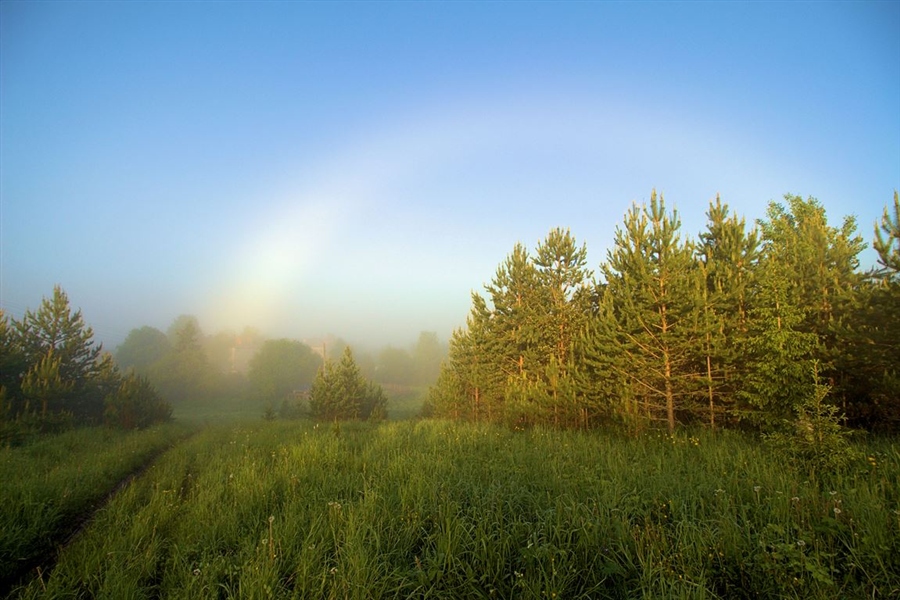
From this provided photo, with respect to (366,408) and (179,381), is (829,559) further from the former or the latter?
(179,381)

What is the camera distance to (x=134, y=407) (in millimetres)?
25312

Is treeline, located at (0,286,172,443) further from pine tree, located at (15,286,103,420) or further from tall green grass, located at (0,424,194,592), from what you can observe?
tall green grass, located at (0,424,194,592)

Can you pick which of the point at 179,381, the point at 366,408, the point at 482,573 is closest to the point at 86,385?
the point at 366,408

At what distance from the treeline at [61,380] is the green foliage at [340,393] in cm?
1201

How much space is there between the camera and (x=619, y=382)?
469 inches

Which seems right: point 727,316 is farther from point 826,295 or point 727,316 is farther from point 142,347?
point 142,347

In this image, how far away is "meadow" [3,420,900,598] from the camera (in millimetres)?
3113

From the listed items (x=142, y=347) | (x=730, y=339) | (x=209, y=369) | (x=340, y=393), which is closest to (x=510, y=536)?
(x=730, y=339)

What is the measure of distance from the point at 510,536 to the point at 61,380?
108ft

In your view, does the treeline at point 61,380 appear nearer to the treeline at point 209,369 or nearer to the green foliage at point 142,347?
the treeline at point 209,369

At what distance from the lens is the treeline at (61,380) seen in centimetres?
2092

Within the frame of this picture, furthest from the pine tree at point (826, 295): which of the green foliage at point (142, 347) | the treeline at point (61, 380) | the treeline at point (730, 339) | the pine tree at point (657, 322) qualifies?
the green foliage at point (142, 347)

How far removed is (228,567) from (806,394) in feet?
34.3

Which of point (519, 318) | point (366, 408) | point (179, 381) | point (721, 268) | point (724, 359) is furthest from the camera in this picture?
point (179, 381)
